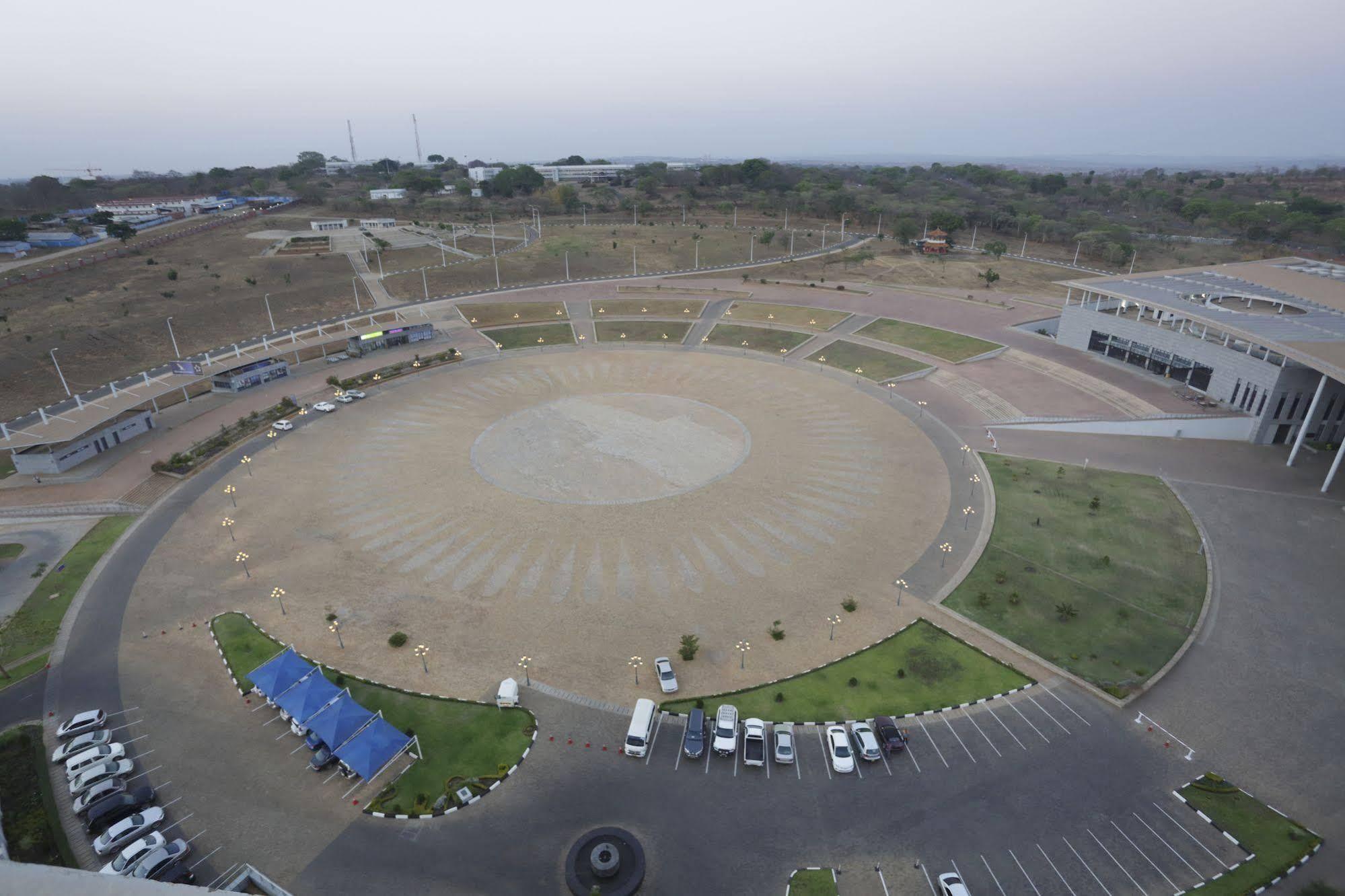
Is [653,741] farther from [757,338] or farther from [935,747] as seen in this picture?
→ [757,338]

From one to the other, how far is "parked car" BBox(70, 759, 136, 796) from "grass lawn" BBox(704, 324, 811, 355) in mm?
71705

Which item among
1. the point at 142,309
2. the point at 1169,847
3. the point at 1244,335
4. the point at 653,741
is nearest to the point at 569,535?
the point at 653,741

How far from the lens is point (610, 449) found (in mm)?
58562

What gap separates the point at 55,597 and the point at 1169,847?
6091 centimetres

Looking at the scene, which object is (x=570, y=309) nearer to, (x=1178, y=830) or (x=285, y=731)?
(x=285, y=731)

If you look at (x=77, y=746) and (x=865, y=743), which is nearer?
(x=77, y=746)

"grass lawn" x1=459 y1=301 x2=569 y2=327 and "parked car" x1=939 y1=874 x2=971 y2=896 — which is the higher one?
"grass lawn" x1=459 y1=301 x2=569 y2=327

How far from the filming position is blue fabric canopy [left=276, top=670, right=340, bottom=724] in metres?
30.9

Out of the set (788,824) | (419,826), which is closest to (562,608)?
(419,826)

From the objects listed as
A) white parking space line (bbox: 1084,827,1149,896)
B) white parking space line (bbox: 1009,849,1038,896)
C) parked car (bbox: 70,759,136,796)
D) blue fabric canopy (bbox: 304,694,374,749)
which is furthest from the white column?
parked car (bbox: 70,759,136,796)

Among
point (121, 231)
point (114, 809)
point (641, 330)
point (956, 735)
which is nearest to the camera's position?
point (114, 809)

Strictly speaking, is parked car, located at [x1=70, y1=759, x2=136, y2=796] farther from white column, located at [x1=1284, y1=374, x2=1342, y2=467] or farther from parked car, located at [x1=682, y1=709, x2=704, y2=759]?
white column, located at [x1=1284, y1=374, x2=1342, y2=467]

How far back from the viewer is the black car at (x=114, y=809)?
2695 cm

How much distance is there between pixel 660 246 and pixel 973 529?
107 m
